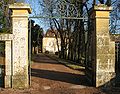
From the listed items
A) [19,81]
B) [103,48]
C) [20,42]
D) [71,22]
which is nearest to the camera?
[19,81]

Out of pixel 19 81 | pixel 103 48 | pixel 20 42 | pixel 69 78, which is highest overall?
pixel 20 42

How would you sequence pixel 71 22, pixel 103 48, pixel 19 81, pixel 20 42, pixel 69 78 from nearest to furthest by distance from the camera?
pixel 19 81 → pixel 20 42 → pixel 103 48 → pixel 69 78 → pixel 71 22

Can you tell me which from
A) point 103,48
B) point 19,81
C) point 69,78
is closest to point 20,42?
point 19,81

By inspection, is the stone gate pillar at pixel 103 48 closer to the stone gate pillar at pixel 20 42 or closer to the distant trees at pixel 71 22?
the stone gate pillar at pixel 20 42

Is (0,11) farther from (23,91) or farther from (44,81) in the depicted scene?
(23,91)

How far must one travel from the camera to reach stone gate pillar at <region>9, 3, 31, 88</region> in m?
14.2

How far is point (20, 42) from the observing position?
46.5 ft

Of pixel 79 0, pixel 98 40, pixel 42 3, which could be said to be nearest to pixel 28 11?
pixel 98 40

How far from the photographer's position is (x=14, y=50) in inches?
558

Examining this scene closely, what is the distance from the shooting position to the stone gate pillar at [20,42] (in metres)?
14.2

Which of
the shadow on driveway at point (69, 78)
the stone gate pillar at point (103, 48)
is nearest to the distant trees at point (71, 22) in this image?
the shadow on driveway at point (69, 78)

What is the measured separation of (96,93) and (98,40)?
8.65 feet

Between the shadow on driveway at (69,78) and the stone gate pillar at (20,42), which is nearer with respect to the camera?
the stone gate pillar at (20,42)

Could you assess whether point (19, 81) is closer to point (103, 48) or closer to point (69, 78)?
point (103, 48)
